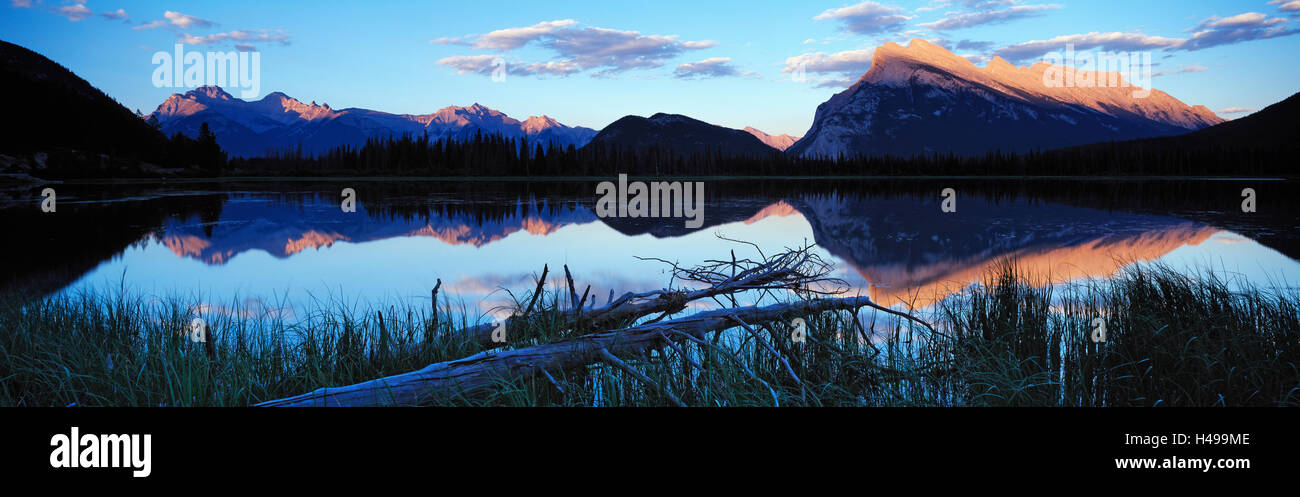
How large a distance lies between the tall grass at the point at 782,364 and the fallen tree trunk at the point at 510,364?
0.11 metres

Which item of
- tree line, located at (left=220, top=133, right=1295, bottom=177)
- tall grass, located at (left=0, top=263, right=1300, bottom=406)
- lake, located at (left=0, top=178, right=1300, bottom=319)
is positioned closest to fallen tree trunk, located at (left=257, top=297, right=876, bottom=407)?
tall grass, located at (left=0, top=263, right=1300, bottom=406)

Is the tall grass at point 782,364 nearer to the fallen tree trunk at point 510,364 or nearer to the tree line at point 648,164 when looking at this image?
the fallen tree trunk at point 510,364

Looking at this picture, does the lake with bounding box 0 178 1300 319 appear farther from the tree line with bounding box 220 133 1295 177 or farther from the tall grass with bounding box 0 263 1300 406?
the tree line with bounding box 220 133 1295 177

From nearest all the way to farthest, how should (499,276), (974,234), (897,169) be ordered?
(499,276), (974,234), (897,169)

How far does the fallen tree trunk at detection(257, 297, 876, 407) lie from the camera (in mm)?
4500

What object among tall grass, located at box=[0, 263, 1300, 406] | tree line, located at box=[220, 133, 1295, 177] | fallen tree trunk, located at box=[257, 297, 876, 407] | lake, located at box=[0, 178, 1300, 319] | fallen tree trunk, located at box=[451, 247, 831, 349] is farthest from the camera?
tree line, located at box=[220, 133, 1295, 177]

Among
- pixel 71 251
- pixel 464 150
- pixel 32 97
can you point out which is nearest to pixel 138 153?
pixel 32 97

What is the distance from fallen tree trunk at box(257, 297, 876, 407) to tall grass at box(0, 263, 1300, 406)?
0.36ft

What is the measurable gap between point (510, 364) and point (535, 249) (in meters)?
13.5

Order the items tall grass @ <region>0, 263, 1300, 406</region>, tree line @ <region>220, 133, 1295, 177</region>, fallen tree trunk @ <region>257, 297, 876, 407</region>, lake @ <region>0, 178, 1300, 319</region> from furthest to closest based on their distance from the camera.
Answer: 1. tree line @ <region>220, 133, 1295, 177</region>
2. lake @ <region>0, 178, 1300, 319</region>
3. tall grass @ <region>0, 263, 1300, 406</region>
4. fallen tree trunk @ <region>257, 297, 876, 407</region>

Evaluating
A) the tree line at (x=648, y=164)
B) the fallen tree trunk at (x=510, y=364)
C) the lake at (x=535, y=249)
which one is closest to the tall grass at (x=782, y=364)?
the fallen tree trunk at (x=510, y=364)

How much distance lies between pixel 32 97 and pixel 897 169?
153989 mm

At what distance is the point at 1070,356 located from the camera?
20.2 feet
